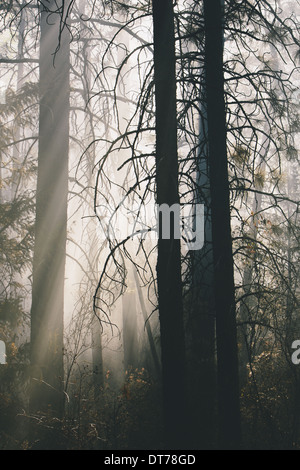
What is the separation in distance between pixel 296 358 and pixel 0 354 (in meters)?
5.74

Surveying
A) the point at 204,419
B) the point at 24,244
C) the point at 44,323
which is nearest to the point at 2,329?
the point at 24,244

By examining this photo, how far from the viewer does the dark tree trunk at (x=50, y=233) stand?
20.7 feet

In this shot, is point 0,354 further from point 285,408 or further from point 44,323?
point 285,408

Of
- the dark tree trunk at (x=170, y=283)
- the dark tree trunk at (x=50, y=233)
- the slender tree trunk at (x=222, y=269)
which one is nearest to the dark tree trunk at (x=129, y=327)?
the dark tree trunk at (x=50, y=233)

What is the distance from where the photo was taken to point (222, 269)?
4195mm

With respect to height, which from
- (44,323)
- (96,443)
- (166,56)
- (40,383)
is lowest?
(96,443)

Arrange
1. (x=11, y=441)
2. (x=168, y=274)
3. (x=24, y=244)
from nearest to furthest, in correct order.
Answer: (x=168, y=274)
(x=11, y=441)
(x=24, y=244)

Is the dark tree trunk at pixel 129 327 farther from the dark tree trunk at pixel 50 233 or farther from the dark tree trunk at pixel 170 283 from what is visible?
the dark tree trunk at pixel 170 283

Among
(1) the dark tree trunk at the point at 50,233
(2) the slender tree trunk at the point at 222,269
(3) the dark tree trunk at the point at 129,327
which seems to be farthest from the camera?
(3) the dark tree trunk at the point at 129,327

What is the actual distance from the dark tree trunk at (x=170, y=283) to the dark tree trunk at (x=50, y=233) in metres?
2.83
